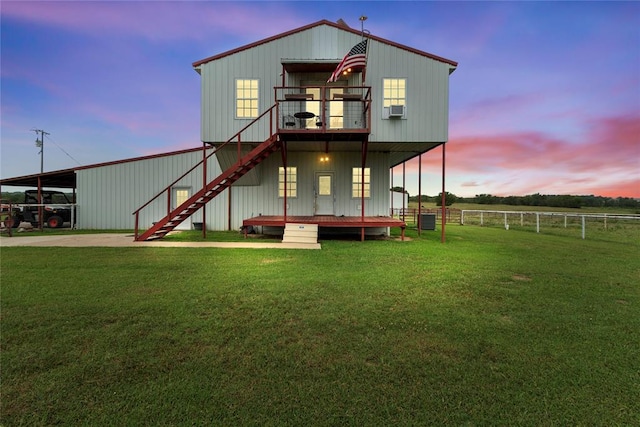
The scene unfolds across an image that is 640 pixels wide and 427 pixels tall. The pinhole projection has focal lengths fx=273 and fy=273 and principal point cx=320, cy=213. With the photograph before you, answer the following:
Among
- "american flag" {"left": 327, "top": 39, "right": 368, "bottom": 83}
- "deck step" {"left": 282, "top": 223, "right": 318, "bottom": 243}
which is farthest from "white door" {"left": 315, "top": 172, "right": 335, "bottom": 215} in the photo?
"american flag" {"left": 327, "top": 39, "right": 368, "bottom": 83}

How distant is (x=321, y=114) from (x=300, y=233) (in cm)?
500

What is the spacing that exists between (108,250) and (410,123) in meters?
11.9

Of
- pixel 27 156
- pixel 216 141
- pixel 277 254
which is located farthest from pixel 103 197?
pixel 27 156

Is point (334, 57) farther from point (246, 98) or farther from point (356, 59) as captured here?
point (246, 98)

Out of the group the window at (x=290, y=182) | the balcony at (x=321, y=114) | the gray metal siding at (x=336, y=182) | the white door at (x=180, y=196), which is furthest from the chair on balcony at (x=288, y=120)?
the white door at (x=180, y=196)

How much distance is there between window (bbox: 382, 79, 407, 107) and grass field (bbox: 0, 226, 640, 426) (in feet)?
26.1

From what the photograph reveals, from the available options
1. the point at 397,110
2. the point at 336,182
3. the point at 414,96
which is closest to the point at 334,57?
the point at 397,110

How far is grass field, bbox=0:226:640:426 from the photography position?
84.6 inches

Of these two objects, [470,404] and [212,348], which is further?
[212,348]

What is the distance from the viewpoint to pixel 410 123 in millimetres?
11289

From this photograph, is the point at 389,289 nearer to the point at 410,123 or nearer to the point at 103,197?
the point at 410,123

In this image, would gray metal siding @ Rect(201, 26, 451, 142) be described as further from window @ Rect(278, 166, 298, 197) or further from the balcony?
window @ Rect(278, 166, 298, 197)

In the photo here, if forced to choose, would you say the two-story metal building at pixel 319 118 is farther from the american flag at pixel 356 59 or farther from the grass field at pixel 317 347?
the grass field at pixel 317 347

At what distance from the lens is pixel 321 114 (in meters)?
11.3
